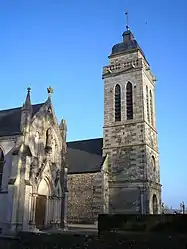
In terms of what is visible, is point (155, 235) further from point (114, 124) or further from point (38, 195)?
point (114, 124)

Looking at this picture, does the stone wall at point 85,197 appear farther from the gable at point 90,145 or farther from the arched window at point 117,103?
the arched window at point 117,103

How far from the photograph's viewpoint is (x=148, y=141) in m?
37.8

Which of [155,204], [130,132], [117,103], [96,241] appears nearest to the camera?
[96,241]

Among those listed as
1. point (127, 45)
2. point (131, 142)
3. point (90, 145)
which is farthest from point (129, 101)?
point (127, 45)

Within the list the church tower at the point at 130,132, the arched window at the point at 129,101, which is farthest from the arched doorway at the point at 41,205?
the arched window at the point at 129,101

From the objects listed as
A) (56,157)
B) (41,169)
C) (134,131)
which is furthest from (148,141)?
(41,169)

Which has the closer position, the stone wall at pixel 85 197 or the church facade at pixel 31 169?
the church facade at pixel 31 169

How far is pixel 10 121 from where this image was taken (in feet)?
91.5

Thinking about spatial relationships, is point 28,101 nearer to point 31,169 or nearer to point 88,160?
point 31,169

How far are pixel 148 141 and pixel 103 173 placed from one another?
7379 millimetres

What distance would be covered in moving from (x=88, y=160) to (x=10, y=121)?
14186 millimetres

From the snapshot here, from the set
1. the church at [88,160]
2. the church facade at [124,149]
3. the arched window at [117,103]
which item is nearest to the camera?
the church at [88,160]

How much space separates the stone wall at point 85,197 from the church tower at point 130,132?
2516mm

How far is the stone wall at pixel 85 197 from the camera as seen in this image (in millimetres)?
34594
